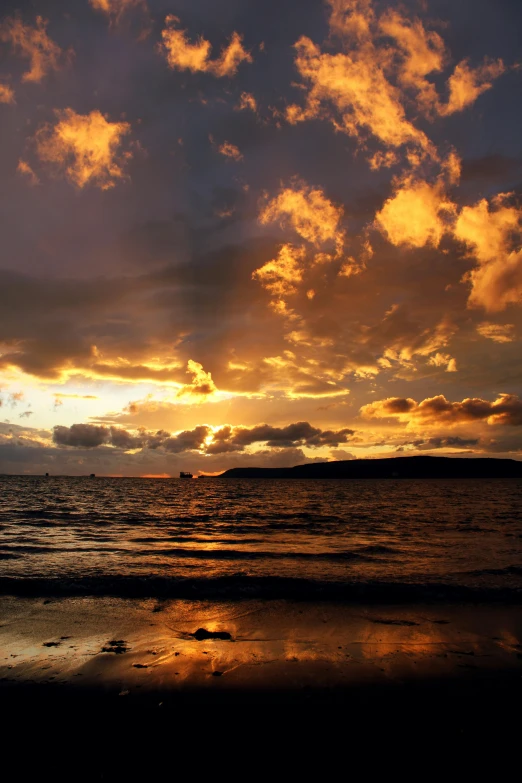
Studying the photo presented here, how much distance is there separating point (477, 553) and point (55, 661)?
75.4 ft

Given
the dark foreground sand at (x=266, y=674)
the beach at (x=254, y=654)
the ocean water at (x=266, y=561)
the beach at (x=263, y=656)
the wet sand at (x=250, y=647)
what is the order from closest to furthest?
the beach at (x=254, y=654) < the dark foreground sand at (x=266, y=674) < the beach at (x=263, y=656) < the wet sand at (x=250, y=647) < the ocean water at (x=266, y=561)

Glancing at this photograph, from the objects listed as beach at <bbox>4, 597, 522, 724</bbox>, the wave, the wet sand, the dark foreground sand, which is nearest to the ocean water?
the wave

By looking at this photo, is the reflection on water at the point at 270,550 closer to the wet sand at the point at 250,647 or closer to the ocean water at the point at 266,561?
the ocean water at the point at 266,561

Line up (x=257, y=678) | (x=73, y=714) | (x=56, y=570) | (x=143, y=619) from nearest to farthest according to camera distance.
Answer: (x=73, y=714)
(x=257, y=678)
(x=143, y=619)
(x=56, y=570)

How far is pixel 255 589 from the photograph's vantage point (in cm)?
1631

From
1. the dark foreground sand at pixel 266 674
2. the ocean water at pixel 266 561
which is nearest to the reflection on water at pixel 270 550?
the ocean water at pixel 266 561

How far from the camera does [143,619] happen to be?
12805 millimetres

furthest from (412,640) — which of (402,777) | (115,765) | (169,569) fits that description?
(169,569)

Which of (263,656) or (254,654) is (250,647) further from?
(263,656)

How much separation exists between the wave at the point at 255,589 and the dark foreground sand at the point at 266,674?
1733mm

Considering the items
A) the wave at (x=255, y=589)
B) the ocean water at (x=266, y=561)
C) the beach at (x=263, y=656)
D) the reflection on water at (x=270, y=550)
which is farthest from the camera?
the reflection on water at (x=270, y=550)

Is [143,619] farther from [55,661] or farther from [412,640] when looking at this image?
[412,640]

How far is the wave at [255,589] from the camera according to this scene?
49.6 ft

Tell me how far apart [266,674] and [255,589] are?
7811mm
